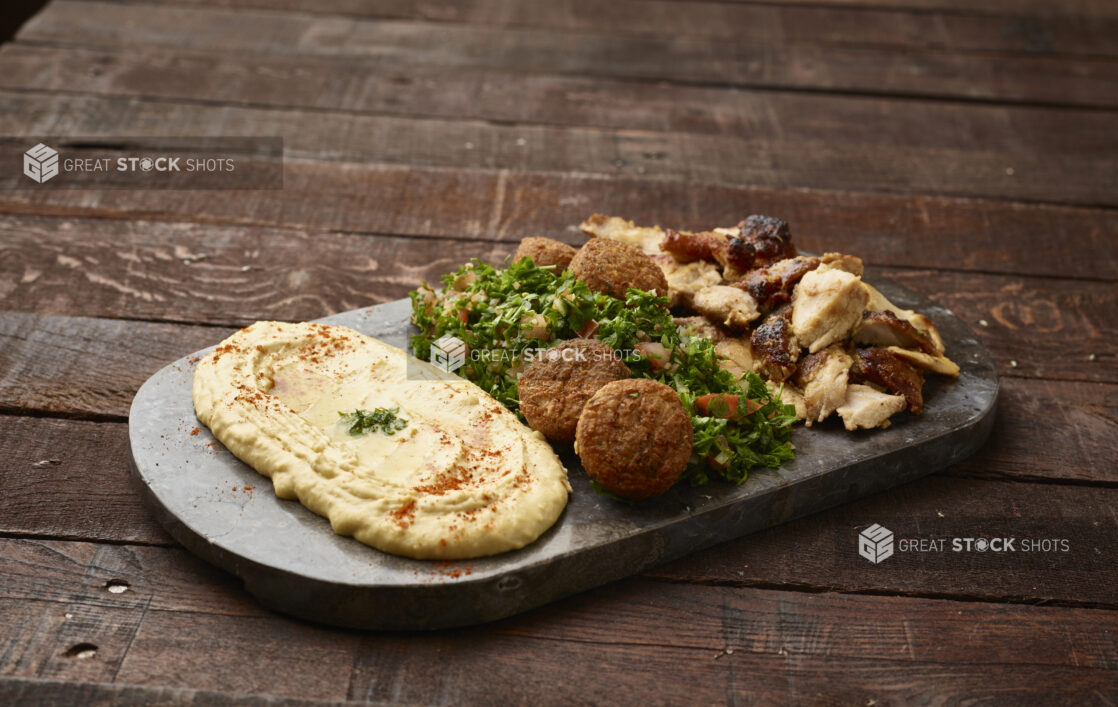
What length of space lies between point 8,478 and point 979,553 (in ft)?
11.8

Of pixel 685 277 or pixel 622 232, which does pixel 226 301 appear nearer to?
pixel 622 232

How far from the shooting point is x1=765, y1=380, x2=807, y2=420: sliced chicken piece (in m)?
4.12

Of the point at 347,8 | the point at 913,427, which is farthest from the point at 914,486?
the point at 347,8

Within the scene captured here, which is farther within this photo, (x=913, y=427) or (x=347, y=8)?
(x=347, y=8)

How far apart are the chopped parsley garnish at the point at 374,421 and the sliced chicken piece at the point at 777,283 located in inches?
63.4

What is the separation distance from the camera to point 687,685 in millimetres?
3268

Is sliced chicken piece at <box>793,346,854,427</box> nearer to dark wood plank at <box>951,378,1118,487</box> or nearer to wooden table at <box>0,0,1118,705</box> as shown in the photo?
wooden table at <box>0,0,1118,705</box>

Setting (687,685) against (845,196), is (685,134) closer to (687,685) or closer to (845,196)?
(845,196)

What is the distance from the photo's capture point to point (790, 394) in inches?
166

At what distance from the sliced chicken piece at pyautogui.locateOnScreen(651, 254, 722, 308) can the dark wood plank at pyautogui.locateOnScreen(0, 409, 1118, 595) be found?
118cm

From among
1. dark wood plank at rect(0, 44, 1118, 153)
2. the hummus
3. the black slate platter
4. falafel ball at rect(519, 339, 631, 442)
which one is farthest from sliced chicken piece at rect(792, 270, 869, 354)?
dark wood plank at rect(0, 44, 1118, 153)

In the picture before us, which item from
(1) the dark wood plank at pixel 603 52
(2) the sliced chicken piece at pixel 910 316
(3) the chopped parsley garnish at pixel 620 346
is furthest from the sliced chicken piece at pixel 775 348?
(1) the dark wood plank at pixel 603 52

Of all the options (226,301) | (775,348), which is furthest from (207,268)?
(775,348)

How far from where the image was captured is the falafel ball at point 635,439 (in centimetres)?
353
